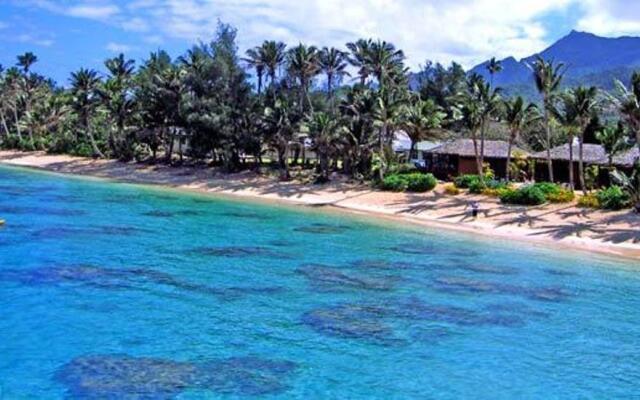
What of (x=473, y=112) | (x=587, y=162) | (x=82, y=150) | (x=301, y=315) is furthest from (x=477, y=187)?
(x=82, y=150)

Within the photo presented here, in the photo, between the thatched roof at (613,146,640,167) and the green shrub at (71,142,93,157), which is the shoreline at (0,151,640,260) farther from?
the thatched roof at (613,146,640,167)

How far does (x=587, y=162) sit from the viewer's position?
188 feet

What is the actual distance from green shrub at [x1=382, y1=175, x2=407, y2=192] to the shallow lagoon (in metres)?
16.7

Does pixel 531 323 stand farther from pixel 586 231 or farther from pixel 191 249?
pixel 586 231

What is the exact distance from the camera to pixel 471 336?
22.2 m

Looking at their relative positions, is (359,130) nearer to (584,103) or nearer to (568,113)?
(568,113)

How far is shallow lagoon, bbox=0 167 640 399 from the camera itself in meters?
17.6

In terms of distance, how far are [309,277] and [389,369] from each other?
11227 millimetres

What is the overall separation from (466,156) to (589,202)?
56.2ft

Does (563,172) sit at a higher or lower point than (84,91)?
lower

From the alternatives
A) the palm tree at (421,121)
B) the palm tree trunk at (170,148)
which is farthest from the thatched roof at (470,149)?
the palm tree trunk at (170,148)

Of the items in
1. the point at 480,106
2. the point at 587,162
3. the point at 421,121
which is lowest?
the point at 587,162

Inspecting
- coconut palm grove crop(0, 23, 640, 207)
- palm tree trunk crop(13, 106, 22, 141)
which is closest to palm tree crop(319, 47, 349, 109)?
coconut palm grove crop(0, 23, 640, 207)

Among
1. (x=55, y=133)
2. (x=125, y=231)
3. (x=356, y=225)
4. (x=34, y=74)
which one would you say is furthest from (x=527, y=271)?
(x=34, y=74)
